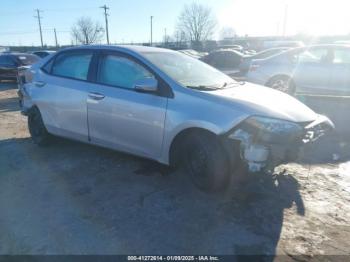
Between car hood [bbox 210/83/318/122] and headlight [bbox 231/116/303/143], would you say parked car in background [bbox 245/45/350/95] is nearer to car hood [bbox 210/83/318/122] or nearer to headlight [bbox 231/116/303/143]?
car hood [bbox 210/83/318/122]

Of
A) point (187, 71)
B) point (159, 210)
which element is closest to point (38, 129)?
point (187, 71)

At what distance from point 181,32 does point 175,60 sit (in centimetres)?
7732

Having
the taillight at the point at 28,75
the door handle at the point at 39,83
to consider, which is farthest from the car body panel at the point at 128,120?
the taillight at the point at 28,75

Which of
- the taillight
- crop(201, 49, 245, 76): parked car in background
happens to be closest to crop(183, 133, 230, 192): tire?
the taillight

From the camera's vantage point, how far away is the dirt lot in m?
2.88

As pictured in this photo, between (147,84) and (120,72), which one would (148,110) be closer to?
(147,84)

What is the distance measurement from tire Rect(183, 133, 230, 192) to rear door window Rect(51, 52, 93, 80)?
1.96 metres

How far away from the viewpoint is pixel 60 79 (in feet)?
16.4

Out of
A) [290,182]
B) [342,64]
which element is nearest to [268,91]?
[290,182]

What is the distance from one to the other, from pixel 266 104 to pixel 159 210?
5.27ft

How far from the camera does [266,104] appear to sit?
3553mm

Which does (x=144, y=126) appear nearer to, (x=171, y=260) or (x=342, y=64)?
(x=171, y=260)

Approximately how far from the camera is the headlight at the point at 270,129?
330 cm

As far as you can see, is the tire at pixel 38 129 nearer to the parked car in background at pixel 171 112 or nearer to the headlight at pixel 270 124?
the parked car in background at pixel 171 112
